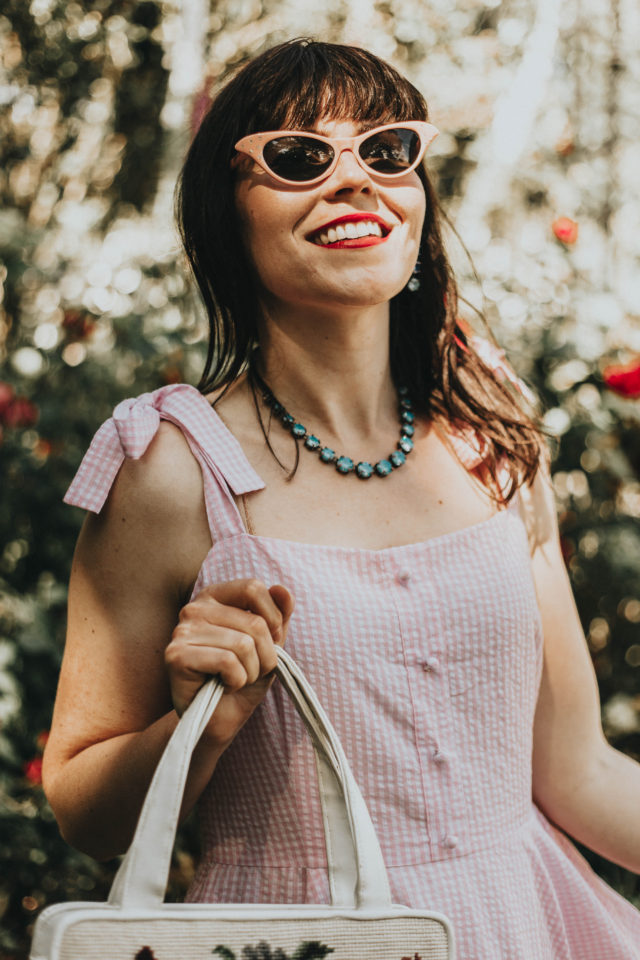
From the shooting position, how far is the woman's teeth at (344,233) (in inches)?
50.7

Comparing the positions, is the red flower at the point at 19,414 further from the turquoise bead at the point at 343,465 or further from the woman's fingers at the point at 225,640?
the woman's fingers at the point at 225,640

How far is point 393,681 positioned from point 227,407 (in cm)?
46

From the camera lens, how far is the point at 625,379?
265 centimetres

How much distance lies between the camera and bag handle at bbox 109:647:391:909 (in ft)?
2.91

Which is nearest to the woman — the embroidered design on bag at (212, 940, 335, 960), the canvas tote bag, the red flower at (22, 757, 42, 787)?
the canvas tote bag

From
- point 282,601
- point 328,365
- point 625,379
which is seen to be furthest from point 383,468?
point 625,379

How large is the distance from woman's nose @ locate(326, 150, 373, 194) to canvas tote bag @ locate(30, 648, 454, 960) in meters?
0.63

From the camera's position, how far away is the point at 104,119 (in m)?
3.84

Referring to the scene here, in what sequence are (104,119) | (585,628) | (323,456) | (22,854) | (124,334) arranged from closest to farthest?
(323,456) → (22,854) → (124,334) → (585,628) → (104,119)

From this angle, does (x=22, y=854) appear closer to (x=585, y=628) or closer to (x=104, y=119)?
(x=585, y=628)

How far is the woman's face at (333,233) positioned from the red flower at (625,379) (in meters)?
1.44

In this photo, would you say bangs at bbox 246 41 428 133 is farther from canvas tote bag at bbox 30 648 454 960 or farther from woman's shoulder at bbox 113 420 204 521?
canvas tote bag at bbox 30 648 454 960

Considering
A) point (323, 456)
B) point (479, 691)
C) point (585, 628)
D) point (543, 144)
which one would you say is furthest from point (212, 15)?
point (479, 691)

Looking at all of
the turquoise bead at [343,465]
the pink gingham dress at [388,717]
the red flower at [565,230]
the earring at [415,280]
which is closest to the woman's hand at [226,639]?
the pink gingham dress at [388,717]
